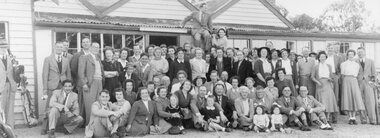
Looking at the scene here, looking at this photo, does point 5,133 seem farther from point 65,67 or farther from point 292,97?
point 292,97

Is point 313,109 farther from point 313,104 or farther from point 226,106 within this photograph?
point 226,106

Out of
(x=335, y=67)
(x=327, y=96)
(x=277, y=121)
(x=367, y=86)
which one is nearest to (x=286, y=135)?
(x=277, y=121)

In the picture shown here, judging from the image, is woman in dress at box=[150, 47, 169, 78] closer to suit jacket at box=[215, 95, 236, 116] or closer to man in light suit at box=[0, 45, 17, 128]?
suit jacket at box=[215, 95, 236, 116]

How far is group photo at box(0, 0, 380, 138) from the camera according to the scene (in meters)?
8.29

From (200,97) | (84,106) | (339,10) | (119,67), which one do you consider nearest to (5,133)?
(84,106)

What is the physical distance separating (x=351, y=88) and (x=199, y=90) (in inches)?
147

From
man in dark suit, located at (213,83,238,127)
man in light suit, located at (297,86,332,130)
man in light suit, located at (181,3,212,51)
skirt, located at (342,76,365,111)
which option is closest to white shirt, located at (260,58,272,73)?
man in light suit, located at (297,86,332,130)

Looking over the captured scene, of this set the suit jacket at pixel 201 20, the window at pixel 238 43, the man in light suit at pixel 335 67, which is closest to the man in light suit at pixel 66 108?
the suit jacket at pixel 201 20

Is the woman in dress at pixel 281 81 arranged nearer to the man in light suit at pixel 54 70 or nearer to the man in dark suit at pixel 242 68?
the man in dark suit at pixel 242 68

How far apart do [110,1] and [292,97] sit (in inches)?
351

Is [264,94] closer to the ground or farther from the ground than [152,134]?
farther from the ground

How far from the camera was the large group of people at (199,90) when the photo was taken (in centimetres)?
832

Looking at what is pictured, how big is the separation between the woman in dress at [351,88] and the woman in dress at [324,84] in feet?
1.03

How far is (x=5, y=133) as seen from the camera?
6605 mm
